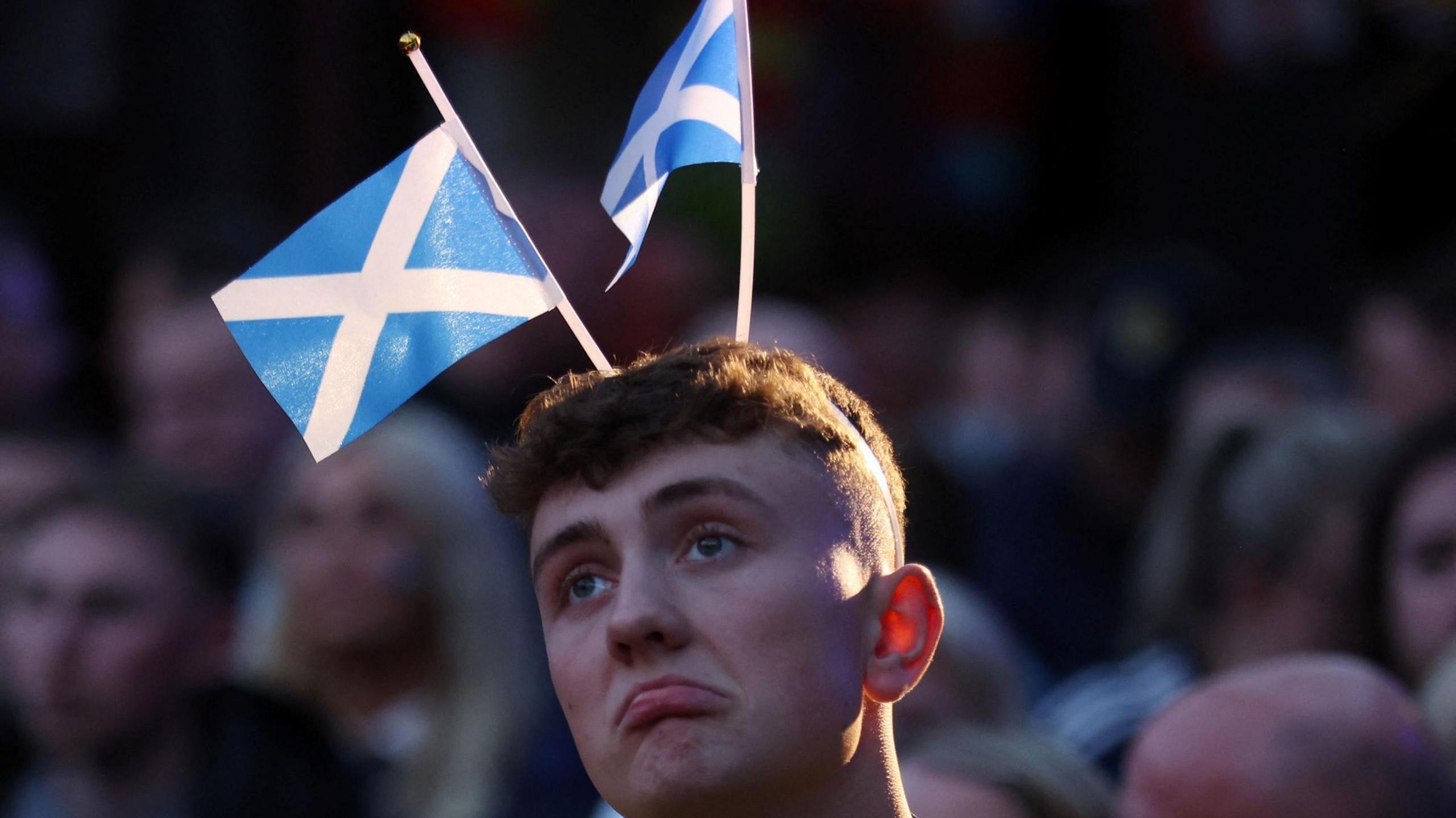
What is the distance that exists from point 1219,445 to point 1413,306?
4.53ft

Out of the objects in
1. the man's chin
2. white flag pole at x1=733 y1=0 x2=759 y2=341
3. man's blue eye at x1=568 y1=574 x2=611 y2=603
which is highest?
white flag pole at x1=733 y1=0 x2=759 y2=341

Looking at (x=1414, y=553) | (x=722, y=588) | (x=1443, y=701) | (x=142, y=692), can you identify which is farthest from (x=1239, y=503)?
(x=142, y=692)

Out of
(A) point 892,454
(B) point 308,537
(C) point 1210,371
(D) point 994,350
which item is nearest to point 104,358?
(B) point 308,537

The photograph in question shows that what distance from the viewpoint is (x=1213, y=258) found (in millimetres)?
9195

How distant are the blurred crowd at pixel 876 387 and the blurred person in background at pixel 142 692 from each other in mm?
12

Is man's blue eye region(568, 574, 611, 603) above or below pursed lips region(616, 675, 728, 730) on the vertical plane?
above

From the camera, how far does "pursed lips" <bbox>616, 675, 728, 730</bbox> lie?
1982mm

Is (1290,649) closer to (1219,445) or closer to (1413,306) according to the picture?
(1219,445)

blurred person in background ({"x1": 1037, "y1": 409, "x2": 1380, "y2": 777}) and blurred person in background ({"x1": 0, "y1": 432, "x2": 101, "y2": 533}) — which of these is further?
blurred person in background ({"x1": 0, "y1": 432, "x2": 101, "y2": 533})

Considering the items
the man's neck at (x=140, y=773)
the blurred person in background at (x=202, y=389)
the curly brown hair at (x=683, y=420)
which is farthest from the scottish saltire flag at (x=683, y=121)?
the blurred person in background at (x=202, y=389)

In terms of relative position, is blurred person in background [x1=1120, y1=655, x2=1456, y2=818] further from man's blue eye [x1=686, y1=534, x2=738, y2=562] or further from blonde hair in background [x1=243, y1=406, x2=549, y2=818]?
blonde hair in background [x1=243, y1=406, x2=549, y2=818]

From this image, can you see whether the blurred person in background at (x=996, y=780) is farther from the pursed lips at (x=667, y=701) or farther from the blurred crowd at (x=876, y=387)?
the pursed lips at (x=667, y=701)

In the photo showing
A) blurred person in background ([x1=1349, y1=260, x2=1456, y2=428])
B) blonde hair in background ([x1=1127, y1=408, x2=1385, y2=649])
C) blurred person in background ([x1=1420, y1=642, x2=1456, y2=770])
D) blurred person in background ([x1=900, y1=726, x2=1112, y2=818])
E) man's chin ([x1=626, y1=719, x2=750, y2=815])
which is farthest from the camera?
blurred person in background ([x1=1349, y1=260, x2=1456, y2=428])

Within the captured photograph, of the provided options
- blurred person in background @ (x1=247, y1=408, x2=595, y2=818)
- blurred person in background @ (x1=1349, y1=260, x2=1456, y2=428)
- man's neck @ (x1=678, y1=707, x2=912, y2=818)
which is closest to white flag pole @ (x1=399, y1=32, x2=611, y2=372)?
man's neck @ (x1=678, y1=707, x2=912, y2=818)
